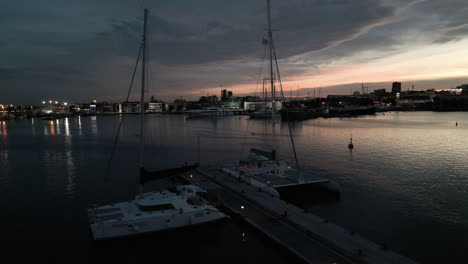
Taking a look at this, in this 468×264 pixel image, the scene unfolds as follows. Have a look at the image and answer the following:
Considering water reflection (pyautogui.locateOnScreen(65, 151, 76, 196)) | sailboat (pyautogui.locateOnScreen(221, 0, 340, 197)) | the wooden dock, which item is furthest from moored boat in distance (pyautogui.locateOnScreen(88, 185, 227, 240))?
water reflection (pyautogui.locateOnScreen(65, 151, 76, 196))

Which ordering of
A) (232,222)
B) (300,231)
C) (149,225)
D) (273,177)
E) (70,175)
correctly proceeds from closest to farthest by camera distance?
(300,231) → (149,225) → (232,222) → (273,177) → (70,175)

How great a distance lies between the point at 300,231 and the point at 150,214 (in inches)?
320

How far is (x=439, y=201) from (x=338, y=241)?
14922 millimetres

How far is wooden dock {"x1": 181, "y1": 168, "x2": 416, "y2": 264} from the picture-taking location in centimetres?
1235

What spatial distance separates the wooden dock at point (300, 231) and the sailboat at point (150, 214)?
238 cm

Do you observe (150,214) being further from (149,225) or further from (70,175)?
(70,175)

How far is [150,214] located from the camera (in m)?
16.6

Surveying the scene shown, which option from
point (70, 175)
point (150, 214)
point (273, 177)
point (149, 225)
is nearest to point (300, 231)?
point (149, 225)

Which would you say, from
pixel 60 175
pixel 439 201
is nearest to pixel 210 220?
pixel 439 201

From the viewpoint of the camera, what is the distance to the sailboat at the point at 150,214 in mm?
15742

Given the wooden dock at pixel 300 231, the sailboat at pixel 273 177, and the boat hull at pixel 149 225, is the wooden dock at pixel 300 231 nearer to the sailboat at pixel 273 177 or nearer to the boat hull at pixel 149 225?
the sailboat at pixel 273 177

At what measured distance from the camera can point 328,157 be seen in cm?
4247

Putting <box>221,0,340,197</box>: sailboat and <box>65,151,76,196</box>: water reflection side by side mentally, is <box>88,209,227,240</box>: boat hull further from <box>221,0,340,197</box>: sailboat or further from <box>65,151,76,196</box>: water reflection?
<box>65,151,76,196</box>: water reflection

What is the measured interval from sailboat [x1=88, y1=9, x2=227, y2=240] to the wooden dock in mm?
2382
